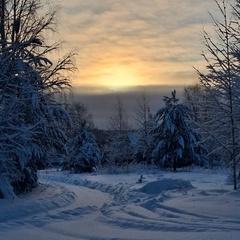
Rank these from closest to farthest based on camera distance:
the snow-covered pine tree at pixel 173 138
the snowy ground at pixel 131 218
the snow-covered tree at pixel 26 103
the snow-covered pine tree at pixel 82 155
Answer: the snowy ground at pixel 131 218
the snow-covered tree at pixel 26 103
the snow-covered pine tree at pixel 173 138
the snow-covered pine tree at pixel 82 155

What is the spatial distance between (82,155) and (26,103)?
20496 mm

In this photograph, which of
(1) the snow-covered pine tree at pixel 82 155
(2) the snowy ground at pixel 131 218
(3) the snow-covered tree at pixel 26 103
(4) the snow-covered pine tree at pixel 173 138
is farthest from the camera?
(1) the snow-covered pine tree at pixel 82 155

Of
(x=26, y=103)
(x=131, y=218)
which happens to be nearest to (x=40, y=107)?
(x=26, y=103)

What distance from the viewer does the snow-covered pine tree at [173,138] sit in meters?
31.0

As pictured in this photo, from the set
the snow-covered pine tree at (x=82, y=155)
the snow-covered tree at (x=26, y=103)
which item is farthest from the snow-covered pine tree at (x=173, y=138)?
the snow-covered tree at (x=26, y=103)

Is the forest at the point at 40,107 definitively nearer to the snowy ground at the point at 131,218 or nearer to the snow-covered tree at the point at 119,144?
the snowy ground at the point at 131,218

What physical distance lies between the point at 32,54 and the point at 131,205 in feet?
25.4

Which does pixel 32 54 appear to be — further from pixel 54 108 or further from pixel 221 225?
pixel 221 225

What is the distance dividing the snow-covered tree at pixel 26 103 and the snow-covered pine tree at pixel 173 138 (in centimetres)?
1439

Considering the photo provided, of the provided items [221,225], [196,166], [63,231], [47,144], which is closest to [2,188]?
[47,144]

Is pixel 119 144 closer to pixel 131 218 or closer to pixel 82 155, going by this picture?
pixel 82 155

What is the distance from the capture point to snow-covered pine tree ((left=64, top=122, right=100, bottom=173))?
1395 inches

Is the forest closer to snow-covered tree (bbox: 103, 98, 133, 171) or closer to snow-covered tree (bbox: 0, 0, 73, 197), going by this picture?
snow-covered tree (bbox: 0, 0, 73, 197)

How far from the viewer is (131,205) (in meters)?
12.4
